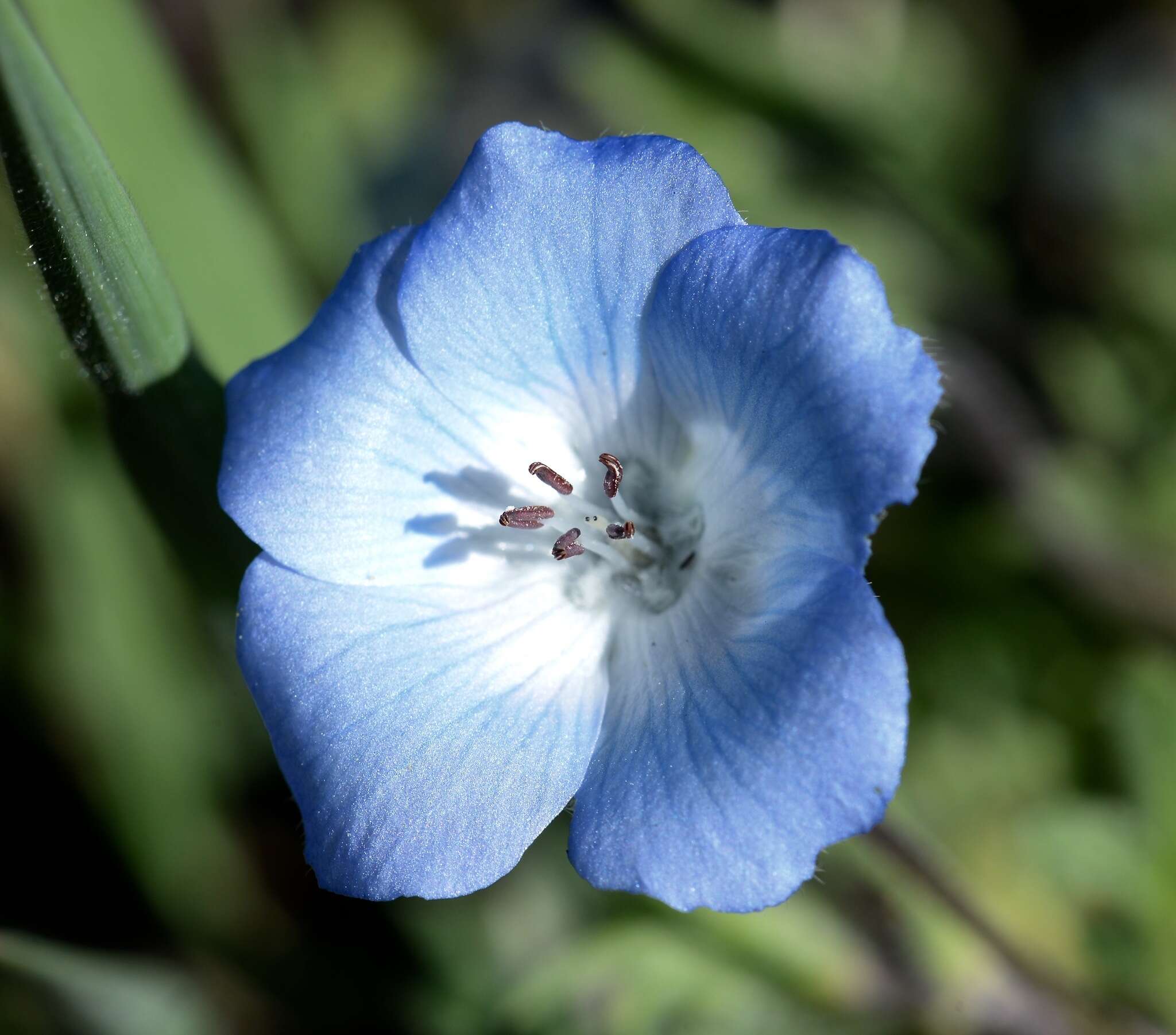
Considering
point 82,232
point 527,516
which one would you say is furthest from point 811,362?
point 82,232

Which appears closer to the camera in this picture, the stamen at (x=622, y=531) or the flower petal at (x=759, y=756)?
the flower petal at (x=759, y=756)

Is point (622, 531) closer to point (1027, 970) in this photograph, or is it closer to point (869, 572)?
point (1027, 970)

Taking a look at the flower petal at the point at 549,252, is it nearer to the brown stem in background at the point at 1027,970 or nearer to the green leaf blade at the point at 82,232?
the green leaf blade at the point at 82,232

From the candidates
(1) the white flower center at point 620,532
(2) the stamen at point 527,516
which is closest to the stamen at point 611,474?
Answer: (1) the white flower center at point 620,532

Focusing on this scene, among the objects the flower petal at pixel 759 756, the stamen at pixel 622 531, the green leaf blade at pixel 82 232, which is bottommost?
the flower petal at pixel 759 756

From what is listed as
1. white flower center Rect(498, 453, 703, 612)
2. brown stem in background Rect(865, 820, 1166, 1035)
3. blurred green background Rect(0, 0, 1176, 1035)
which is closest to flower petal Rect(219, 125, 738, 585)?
white flower center Rect(498, 453, 703, 612)

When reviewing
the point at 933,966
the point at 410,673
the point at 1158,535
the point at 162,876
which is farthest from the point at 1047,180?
the point at 162,876
